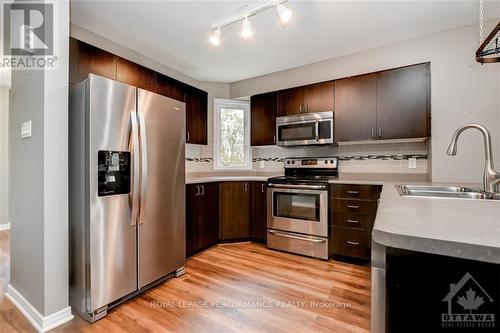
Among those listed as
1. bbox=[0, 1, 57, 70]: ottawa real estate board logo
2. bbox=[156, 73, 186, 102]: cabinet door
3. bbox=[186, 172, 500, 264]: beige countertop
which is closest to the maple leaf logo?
bbox=[186, 172, 500, 264]: beige countertop

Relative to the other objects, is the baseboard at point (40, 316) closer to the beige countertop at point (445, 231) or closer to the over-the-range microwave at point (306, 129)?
the beige countertop at point (445, 231)

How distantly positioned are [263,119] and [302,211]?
1.43 meters

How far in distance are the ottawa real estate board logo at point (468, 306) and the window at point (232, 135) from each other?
3.45m

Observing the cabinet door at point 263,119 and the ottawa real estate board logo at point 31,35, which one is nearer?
the ottawa real estate board logo at point 31,35

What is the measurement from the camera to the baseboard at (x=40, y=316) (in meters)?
1.58

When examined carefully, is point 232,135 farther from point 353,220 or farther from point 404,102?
point 404,102

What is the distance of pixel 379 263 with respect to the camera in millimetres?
699

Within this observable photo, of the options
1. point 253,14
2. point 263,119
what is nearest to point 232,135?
point 263,119

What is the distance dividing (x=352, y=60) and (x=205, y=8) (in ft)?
6.26

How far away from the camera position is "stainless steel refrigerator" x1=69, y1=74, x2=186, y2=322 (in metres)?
1.66

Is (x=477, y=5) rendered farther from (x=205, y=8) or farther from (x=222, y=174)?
(x=222, y=174)

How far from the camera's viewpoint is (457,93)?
244 centimetres

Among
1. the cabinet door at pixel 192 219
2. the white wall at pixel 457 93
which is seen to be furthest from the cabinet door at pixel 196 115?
the white wall at pixel 457 93

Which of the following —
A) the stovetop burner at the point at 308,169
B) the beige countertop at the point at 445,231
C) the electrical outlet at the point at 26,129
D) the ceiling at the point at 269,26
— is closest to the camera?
the beige countertop at the point at 445,231
